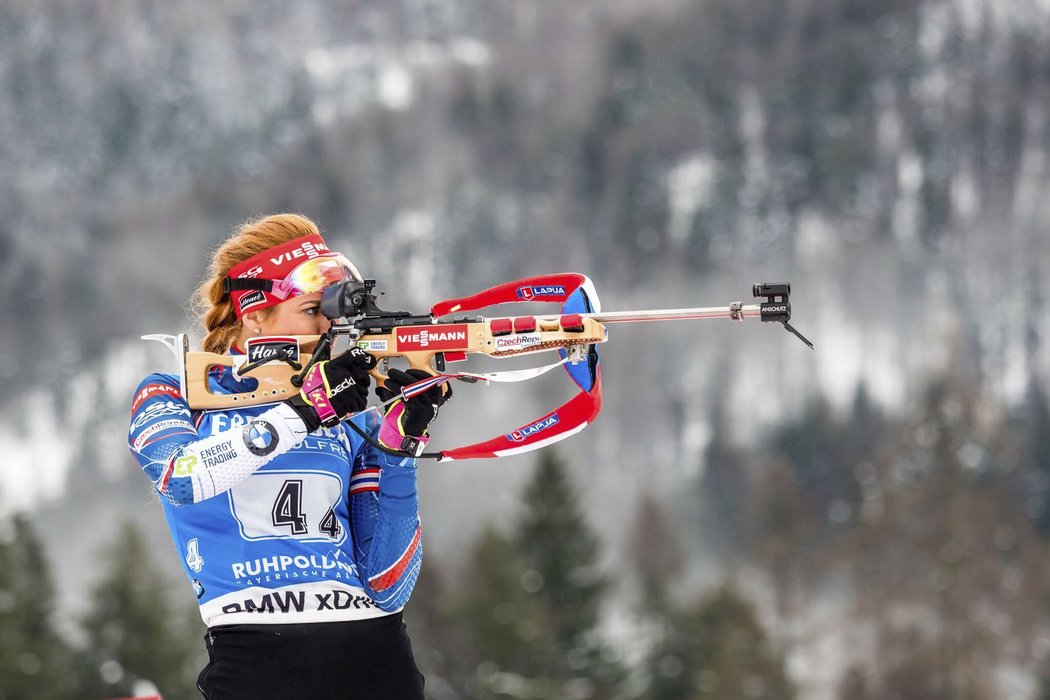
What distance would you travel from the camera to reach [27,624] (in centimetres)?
2561

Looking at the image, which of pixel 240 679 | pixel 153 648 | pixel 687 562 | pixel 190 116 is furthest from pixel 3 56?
pixel 240 679

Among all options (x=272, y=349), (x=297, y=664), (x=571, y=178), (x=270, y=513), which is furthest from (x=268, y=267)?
(x=571, y=178)

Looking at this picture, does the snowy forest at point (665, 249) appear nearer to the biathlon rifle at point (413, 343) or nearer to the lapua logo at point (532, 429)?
the lapua logo at point (532, 429)

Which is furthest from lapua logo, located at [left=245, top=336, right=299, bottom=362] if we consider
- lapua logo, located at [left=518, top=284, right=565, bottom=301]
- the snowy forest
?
the snowy forest

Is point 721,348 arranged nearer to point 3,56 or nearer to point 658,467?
point 658,467

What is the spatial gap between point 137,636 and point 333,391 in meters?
24.5

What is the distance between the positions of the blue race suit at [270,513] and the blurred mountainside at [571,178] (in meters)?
35.7

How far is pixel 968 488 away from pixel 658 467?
926cm

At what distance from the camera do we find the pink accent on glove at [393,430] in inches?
129

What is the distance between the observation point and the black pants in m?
3.12

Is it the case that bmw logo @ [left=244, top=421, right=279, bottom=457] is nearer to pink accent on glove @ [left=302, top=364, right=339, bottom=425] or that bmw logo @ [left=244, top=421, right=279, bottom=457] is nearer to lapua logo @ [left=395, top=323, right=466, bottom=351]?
pink accent on glove @ [left=302, top=364, right=339, bottom=425]

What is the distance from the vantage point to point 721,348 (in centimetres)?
4178

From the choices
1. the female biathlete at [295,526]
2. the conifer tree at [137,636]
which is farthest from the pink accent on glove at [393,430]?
the conifer tree at [137,636]

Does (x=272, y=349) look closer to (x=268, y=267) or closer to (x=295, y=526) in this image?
(x=268, y=267)
